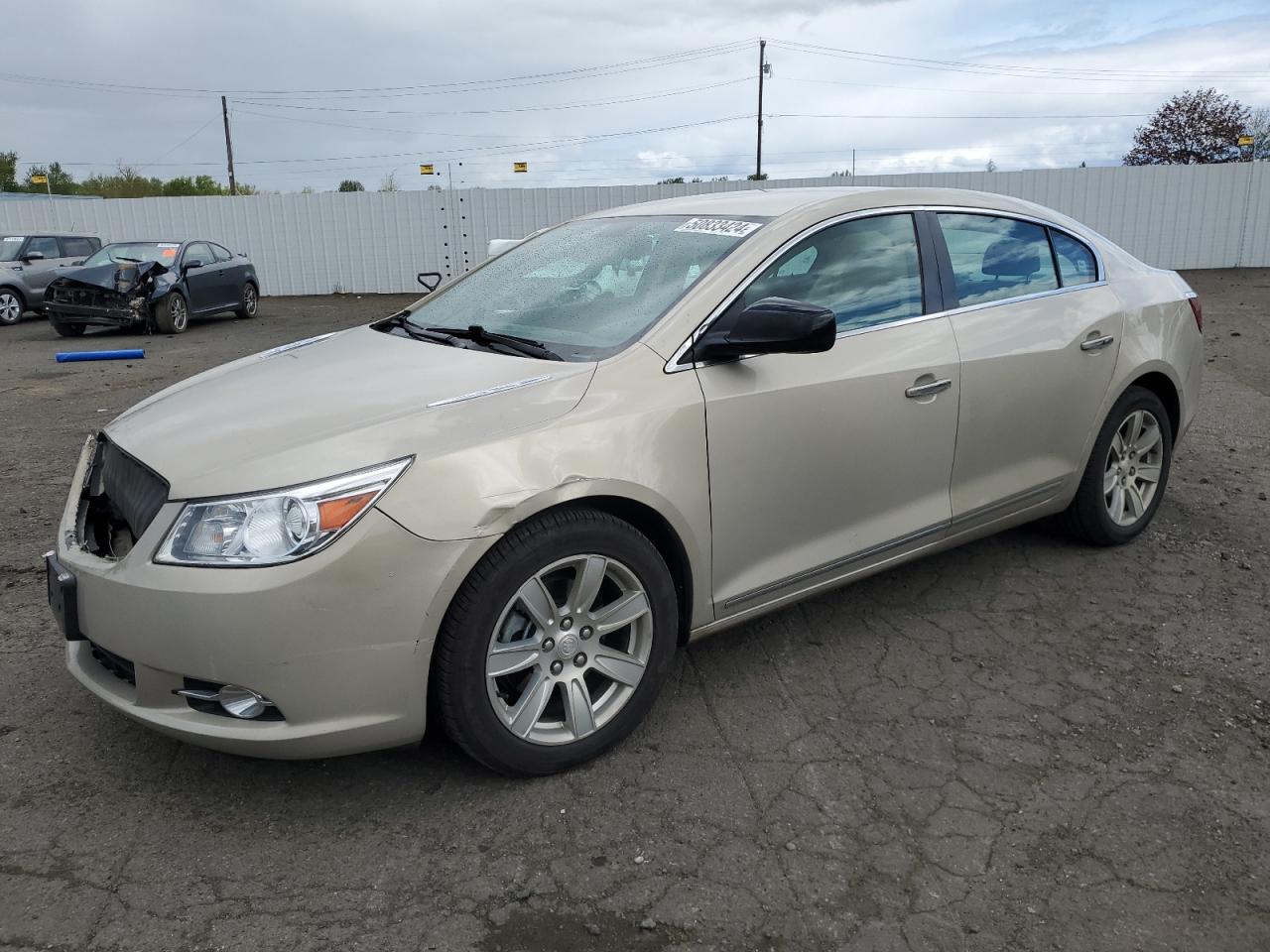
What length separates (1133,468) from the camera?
4656 millimetres

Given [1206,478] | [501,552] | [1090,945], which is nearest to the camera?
[1090,945]

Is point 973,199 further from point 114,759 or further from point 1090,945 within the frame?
point 114,759

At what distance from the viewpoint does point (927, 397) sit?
358 centimetres

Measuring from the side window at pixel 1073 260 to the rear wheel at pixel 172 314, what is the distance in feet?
46.4

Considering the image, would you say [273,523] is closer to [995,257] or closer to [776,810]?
[776,810]

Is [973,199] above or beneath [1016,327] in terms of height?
above

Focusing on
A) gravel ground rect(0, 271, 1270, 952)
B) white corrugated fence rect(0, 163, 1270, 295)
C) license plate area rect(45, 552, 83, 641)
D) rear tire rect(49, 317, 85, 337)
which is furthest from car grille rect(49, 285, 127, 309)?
license plate area rect(45, 552, 83, 641)

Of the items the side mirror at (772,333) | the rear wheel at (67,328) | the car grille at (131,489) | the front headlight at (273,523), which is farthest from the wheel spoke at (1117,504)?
the rear wheel at (67,328)

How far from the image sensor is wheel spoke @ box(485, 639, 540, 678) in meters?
2.70

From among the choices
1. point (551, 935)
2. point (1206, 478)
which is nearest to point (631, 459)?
point (551, 935)

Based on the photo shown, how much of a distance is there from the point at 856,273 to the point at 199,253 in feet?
50.3

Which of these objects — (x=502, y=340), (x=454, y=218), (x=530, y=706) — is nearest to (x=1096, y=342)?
(x=502, y=340)

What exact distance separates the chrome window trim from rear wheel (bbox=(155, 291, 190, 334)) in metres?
14.1

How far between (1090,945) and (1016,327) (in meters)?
2.40
